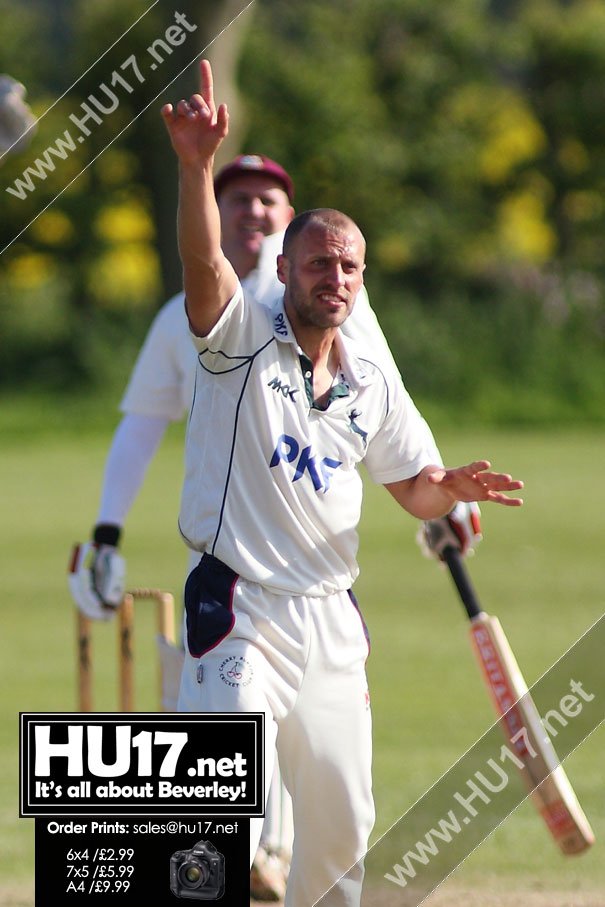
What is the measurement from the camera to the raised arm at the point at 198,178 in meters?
3.44

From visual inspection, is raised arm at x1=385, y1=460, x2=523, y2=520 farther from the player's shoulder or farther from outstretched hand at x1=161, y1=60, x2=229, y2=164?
the player's shoulder

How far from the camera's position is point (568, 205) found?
99.2ft

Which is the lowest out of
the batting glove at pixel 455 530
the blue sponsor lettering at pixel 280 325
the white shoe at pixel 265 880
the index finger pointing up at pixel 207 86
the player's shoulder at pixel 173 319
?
the white shoe at pixel 265 880

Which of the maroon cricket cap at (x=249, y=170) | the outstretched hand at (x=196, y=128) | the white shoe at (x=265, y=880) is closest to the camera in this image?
the outstretched hand at (x=196, y=128)

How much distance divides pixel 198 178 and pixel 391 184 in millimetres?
25669

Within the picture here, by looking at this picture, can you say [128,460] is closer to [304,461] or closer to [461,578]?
[461,578]

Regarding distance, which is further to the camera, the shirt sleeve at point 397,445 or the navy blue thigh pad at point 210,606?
the shirt sleeve at point 397,445

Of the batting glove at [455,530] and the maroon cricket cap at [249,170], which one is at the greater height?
the maroon cricket cap at [249,170]

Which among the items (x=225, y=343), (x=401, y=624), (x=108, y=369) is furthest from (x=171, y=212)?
(x=225, y=343)

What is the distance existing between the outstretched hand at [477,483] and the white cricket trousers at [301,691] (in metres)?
0.39

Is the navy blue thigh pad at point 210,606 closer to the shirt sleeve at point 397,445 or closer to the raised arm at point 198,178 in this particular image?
the shirt sleeve at point 397,445

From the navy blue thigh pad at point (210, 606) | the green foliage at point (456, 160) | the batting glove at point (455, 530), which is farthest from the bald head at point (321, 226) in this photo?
the green foliage at point (456, 160)

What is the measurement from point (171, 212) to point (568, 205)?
29.3 ft

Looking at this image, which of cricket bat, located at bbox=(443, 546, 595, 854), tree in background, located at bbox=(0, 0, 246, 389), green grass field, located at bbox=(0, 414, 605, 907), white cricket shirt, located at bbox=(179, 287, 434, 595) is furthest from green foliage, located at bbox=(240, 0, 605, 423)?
white cricket shirt, located at bbox=(179, 287, 434, 595)
